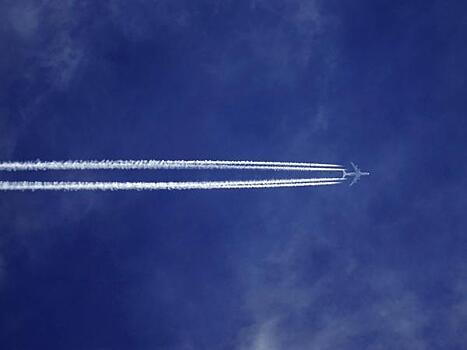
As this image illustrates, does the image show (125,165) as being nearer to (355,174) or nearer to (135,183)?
(135,183)

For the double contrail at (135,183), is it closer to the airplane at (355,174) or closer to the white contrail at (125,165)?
the white contrail at (125,165)

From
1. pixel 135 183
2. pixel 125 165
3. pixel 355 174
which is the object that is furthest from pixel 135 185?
pixel 355 174

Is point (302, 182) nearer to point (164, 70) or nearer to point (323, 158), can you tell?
point (323, 158)

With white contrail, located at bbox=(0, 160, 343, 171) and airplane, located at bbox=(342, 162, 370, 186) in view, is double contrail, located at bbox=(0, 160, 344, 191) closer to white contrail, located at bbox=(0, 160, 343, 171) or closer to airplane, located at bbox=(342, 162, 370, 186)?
white contrail, located at bbox=(0, 160, 343, 171)

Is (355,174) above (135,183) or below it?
above

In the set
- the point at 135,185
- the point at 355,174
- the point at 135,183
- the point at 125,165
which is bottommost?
the point at 135,185

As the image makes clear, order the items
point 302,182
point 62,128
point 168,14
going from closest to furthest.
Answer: point 302,182
point 62,128
point 168,14

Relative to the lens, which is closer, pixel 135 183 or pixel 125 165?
pixel 135 183

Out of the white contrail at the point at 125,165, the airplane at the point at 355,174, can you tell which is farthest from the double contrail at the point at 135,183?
the airplane at the point at 355,174

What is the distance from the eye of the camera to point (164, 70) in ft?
638

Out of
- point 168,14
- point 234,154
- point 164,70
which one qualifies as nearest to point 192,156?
point 234,154

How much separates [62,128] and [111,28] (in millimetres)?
29837

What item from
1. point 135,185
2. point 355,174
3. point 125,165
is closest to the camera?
point 135,185

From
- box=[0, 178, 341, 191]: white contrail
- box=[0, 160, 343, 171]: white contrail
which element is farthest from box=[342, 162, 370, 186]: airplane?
box=[0, 178, 341, 191]: white contrail
